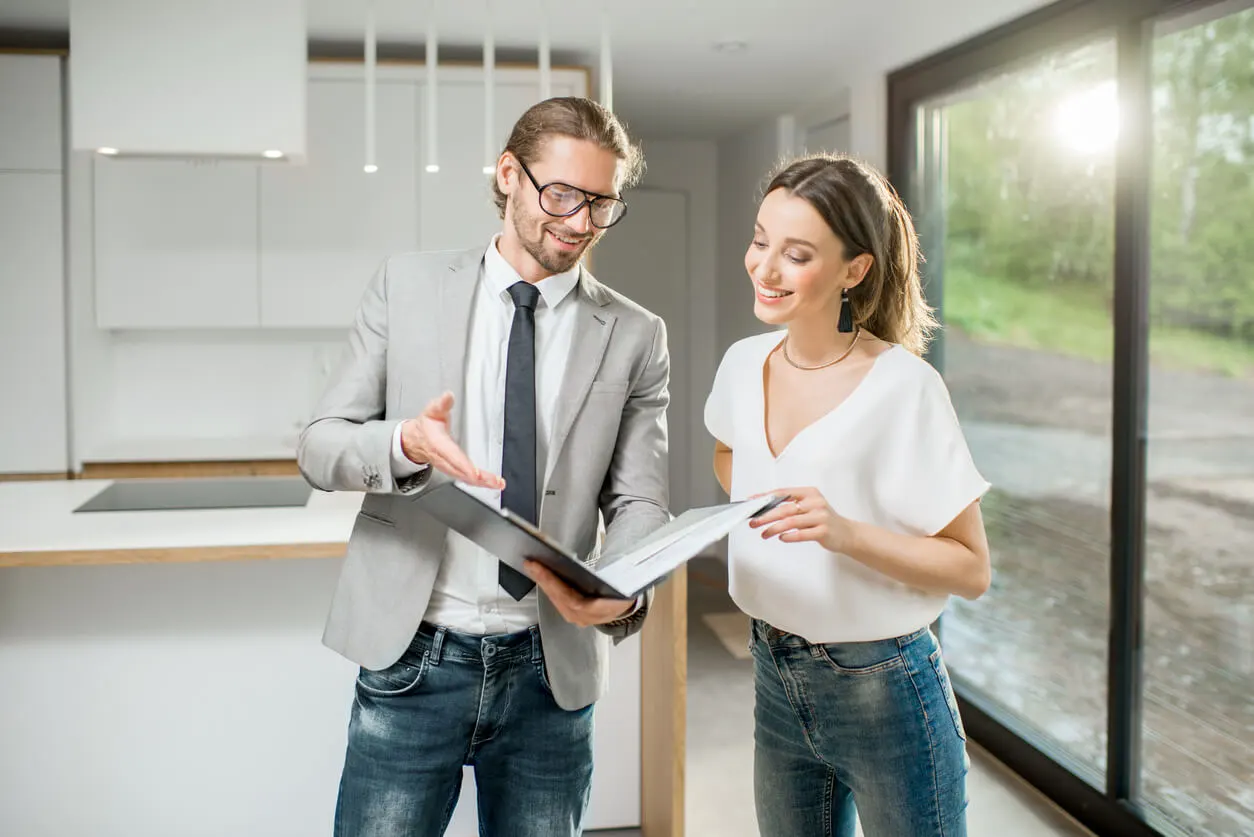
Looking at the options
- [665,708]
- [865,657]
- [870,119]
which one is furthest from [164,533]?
[870,119]

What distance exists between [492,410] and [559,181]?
35 centimetres

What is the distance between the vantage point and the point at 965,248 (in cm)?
395

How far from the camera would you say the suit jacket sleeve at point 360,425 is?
1502 millimetres

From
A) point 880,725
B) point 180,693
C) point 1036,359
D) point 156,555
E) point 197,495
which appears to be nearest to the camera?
point 880,725

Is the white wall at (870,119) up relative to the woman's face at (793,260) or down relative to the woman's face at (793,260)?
up

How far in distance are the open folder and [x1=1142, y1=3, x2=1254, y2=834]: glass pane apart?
1752mm

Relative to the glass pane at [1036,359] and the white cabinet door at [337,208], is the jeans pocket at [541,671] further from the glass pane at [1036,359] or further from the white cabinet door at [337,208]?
the white cabinet door at [337,208]

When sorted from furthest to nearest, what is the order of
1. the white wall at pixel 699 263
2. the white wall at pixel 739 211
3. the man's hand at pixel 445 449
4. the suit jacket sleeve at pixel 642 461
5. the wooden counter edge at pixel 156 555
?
1. the white wall at pixel 699 263
2. the white wall at pixel 739 211
3. the wooden counter edge at pixel 156 555
4. the suit jacket sleeve at pixel 642 461
5. the man's hand at pixel 445 449

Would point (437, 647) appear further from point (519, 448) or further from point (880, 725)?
point (880, 725)

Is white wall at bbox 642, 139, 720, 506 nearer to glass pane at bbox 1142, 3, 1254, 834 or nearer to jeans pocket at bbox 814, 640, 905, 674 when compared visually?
glass pane at bbox 1142, 3, 1254, 834

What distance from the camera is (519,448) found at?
1.62m

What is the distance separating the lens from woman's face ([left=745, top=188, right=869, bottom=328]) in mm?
1463

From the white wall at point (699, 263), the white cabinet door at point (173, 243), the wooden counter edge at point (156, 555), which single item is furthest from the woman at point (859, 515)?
the white wall at point (699, 263)

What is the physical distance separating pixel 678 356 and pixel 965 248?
3.51 meters
